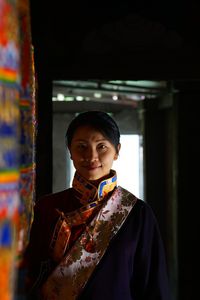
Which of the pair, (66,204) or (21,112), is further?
(66,204)

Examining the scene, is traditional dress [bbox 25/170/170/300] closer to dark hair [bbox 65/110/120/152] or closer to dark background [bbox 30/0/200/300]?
dark hair [bbox 65/110/120/152]

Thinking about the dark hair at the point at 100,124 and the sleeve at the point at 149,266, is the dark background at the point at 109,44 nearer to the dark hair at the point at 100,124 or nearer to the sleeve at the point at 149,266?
the dark hair at the point at 100,124

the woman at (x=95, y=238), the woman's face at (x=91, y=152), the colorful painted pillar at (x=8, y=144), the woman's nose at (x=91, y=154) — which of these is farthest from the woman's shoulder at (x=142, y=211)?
the colorful painted pillar at (x=8, y=144)

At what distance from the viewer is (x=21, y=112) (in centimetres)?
166

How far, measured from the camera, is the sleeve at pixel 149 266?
273cm

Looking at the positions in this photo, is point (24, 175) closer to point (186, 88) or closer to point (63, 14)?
point (63, 14)

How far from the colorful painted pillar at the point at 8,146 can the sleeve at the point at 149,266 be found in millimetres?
1590

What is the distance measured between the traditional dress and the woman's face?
71mm

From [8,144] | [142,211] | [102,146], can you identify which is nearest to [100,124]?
[102,146]

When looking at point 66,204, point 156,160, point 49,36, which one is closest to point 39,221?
point 66,204

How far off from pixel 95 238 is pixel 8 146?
161cm

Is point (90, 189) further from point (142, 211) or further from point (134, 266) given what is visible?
point (134, 266)

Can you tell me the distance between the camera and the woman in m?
2.60

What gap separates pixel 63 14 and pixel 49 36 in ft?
0.84
